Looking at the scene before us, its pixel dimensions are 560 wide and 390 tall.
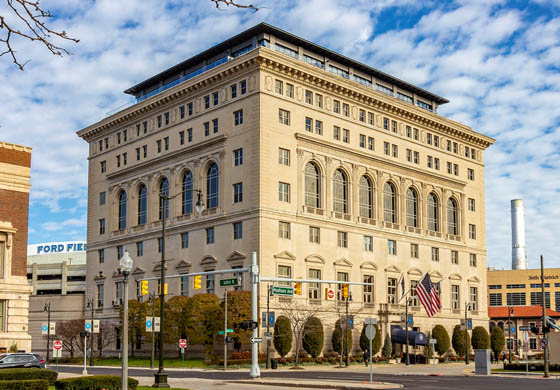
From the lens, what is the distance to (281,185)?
8162 cm

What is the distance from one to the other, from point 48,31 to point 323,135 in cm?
7679

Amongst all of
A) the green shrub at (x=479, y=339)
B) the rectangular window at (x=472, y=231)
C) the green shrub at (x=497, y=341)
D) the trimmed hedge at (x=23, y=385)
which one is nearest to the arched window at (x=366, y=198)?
the rectangular window at (x=472, y=231)

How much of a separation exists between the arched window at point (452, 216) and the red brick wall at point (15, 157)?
66.9 metres

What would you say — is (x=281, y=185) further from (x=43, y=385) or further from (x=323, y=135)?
(x=43, y=385)

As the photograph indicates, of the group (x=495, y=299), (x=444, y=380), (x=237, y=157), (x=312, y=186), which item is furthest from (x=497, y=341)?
(x=495, y=299)

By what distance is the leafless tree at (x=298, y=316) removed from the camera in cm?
7625

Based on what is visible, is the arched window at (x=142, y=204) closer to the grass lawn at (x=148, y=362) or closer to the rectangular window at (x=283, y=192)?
the grass lawn at (x=148, y=362)

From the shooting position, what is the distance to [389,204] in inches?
3797

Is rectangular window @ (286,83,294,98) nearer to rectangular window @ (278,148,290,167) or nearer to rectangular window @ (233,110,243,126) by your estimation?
rectangular window @ (233,110,243,126)

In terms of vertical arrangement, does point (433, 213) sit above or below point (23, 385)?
above

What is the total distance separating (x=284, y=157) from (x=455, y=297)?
37.6m

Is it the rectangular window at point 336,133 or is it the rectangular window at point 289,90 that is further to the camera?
the rectangular window at point 336,133

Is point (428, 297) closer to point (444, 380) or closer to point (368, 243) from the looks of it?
point (368, 243)

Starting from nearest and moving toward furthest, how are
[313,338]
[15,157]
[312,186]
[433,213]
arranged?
[15,157]
[313,338]
[312,186]
[433,213]
